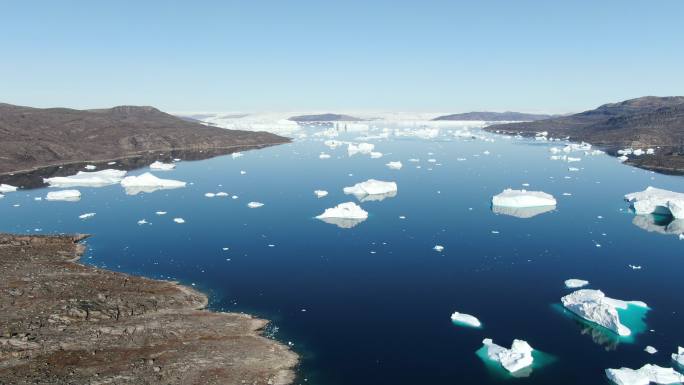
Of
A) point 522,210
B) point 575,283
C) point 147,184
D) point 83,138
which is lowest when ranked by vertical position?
point 575,283

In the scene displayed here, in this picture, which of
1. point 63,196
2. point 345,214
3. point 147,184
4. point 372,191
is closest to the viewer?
point 345,214

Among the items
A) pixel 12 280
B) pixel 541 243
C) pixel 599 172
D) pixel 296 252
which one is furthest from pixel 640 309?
pixel 599 172

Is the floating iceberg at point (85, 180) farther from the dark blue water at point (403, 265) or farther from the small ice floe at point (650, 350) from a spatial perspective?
the small ice floe at point (650, 350)

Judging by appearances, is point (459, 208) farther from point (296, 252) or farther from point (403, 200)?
point (296, 252)

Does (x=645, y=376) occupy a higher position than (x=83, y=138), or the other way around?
(x=83, y=138)

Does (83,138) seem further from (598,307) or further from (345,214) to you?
(598,307)

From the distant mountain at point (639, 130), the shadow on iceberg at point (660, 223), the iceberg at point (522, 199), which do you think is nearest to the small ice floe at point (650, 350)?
the shadow on iceberg at point (660, 223)

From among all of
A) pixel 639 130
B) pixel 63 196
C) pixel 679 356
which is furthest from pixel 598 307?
pixel 639 130
